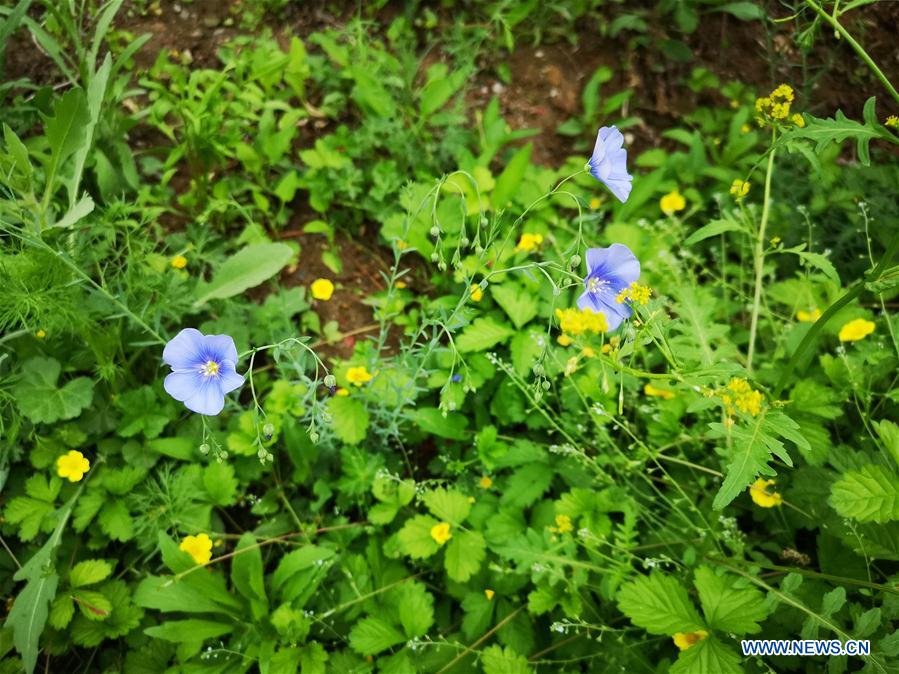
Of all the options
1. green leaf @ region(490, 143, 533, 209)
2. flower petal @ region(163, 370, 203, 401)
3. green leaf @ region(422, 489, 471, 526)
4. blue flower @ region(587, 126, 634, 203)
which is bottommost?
green leaf @ region(422, 489, 471, 526)

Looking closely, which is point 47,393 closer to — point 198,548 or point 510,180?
point 198,548

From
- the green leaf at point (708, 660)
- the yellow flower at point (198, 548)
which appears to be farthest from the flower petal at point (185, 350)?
the green leaf at point (708, 660)

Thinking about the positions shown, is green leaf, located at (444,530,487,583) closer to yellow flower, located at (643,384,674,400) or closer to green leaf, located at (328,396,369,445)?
green leaf, located at (328,396,369,445)

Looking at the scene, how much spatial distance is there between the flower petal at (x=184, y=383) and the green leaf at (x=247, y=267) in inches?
29.6

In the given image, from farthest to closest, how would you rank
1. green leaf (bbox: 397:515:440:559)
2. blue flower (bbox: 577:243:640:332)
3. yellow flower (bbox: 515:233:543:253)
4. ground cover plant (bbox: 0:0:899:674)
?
1. yellow flower (bbox: 515:233:543:253)
2. green leaf (bbox: 397:515:440:559)
3. ground cover plant (bbox: 0:0:899:674)
4. blue flower (bbox: 577:243:640:332)

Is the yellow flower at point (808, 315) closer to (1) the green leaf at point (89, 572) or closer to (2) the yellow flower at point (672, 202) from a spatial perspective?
(2) the yellow flower at point (672, 202)

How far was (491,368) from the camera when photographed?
197cm

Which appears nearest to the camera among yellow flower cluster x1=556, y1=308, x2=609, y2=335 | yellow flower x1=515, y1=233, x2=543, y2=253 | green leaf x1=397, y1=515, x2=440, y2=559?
yellow flower cluster x1=556, y1=308, x2=609, y2=335

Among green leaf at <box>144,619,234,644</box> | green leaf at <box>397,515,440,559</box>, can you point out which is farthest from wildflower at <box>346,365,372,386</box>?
green leaf at <box>144,619,234,644</box>

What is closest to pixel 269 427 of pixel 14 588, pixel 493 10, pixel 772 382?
pixel 14 588

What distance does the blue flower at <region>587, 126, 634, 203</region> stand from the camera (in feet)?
4.19

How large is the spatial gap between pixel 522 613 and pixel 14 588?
1.51m

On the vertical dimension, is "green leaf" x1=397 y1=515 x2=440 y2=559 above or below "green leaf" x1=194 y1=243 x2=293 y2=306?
below

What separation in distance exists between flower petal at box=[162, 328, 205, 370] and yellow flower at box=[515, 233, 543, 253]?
1.14 meters
